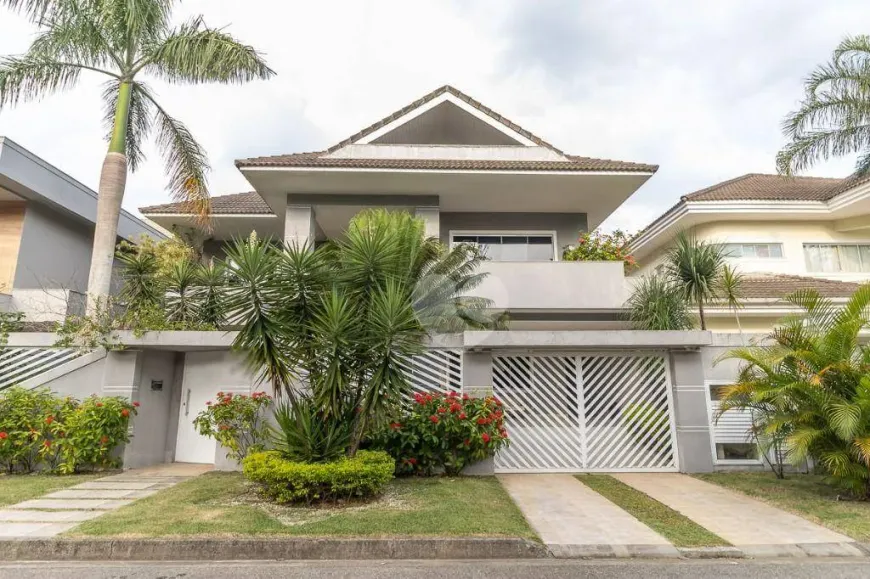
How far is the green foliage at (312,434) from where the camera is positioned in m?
6.11

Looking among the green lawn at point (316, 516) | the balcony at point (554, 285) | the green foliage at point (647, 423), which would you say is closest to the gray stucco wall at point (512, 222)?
the balcony at point (554, 285)

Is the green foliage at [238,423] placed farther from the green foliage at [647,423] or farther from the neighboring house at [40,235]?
the green foliage at [647,423]

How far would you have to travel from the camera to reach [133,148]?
11.7 metres

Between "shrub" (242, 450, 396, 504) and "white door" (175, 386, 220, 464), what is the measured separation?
3800 mm

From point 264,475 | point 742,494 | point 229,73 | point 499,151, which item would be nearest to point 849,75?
point 499,151

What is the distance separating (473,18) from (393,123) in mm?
3819

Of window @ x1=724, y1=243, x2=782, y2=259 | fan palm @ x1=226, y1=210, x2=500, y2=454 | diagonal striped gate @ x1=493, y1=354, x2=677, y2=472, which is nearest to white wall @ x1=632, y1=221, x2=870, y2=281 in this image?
window @ x1=724, y1=243, x2=782, y2=259

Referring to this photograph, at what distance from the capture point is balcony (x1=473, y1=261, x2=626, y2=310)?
1169 centimetres

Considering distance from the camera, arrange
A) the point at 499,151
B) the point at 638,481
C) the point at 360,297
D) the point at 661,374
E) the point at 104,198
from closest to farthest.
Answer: the point at 360,297
the point at 638,481
the point at 661,374
the point at 104,198
the point at 499,151

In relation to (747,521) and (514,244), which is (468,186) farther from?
(747,521)

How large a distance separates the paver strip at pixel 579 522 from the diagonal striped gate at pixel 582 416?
38.6 inches

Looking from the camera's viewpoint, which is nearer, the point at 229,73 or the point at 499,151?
the point at 229,73

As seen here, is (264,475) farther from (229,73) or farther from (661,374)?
(229,73)

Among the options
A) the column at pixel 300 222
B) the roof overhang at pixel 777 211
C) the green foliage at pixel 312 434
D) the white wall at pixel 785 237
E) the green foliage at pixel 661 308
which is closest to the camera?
the green foliage at pixel 312 434
